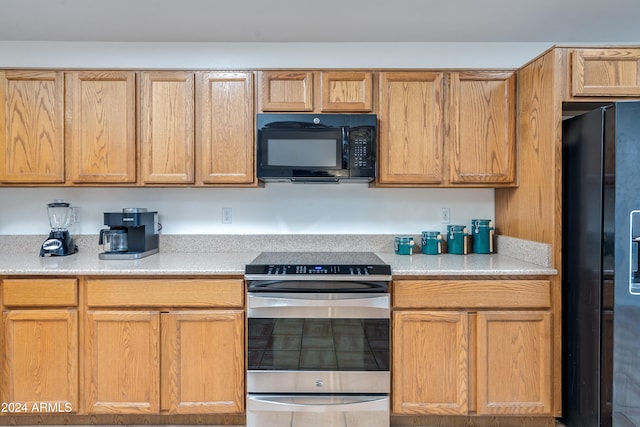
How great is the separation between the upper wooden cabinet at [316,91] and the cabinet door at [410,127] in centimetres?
12

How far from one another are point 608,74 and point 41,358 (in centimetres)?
322

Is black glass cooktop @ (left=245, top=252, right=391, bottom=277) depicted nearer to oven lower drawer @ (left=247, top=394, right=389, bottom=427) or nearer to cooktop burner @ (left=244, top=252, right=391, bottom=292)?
cooktop burner @ (left=244, top=252, right=391, bottom=292)

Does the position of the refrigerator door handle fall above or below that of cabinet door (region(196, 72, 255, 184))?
below

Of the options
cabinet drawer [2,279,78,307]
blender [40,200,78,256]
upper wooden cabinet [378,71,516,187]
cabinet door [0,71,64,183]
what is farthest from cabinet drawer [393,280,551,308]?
cabinet door [0,71,64,183]

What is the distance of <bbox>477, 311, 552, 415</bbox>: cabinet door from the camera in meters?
1.97

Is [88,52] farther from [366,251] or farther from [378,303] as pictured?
[378,303]

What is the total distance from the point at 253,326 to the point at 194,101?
4.45ft

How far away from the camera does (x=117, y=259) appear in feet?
7.47

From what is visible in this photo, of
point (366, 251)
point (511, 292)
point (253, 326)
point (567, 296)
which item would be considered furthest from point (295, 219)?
point (567, 296)

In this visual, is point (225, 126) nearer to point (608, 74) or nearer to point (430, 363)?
point (430, 363)

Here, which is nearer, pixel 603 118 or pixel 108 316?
pixel 603 118

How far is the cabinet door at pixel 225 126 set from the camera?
2303 mm

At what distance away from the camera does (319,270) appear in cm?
197

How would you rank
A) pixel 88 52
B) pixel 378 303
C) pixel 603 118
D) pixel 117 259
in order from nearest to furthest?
pixel 603 118 < pixel 378 303 < pixel 117 259 < pixel 88 52
